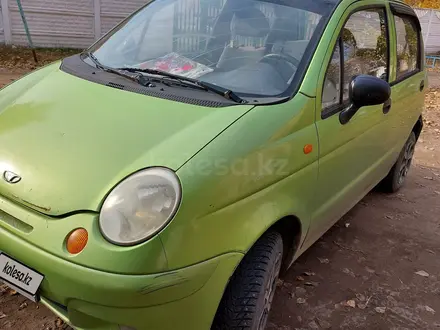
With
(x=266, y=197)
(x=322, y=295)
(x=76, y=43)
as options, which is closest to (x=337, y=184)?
(x=322, y=295)

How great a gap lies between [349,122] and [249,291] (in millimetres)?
1216

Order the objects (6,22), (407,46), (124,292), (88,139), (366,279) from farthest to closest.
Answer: (6,22)
(407,46)
(366,279)
(88,139)
(124,292)

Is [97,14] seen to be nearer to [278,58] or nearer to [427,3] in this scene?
[278,58]

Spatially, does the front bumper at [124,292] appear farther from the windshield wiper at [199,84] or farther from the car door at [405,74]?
the car door at [405,74]

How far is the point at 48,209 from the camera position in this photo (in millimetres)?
1711

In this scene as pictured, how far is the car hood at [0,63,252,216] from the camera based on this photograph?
174 cm

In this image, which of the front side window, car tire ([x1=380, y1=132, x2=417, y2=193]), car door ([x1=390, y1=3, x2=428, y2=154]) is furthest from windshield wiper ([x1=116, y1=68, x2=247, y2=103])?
car tire ([x1=380, y1=132, x2=417, y2=193])

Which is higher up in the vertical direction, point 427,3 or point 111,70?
point 111,70

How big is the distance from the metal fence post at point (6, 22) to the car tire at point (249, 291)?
994 cm

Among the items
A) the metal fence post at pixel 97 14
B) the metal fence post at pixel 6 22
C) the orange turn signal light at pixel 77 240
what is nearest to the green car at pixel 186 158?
the orange turn signal light at pixel 77 240

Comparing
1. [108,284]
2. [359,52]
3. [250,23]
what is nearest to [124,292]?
[108,284]

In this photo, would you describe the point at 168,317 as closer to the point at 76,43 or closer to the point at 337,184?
the point at 337,184

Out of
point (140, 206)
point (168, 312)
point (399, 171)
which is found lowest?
point (399, 171)

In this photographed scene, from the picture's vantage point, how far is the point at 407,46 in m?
3.93
